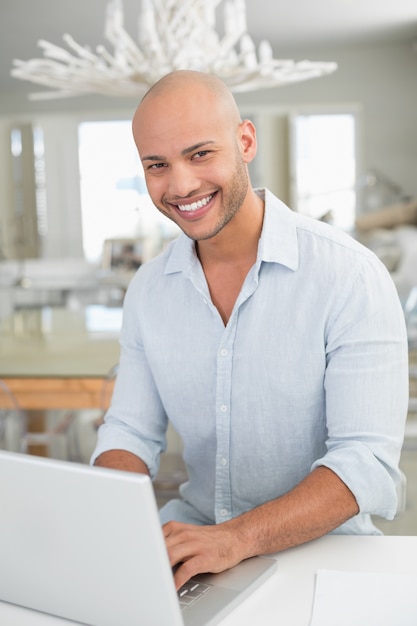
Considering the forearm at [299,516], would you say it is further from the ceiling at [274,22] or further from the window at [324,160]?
the window at [324,160]

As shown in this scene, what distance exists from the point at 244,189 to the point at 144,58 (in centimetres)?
205

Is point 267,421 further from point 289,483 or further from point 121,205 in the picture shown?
point 121,205

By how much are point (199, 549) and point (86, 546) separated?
0.25 metres

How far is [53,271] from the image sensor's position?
8086mm

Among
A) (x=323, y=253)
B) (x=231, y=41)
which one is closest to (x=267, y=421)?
(x=323, y=253)

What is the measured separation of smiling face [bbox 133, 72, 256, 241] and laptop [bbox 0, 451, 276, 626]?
1.98ft

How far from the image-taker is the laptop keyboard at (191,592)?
0.98 meters

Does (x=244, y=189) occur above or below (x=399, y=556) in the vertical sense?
above

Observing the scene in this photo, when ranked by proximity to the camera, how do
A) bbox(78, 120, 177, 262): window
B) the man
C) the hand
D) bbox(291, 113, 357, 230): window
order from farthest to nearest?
bbox(78, 120, 177, 262): window, bbox(291, 113, 357, 230): window, the man, the hand

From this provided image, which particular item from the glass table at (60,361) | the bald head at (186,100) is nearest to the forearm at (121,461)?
the bald head at (186,100)

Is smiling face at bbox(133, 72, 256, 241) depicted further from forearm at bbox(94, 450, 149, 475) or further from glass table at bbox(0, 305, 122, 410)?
glass table at bbox(0, 305, 122, 410)

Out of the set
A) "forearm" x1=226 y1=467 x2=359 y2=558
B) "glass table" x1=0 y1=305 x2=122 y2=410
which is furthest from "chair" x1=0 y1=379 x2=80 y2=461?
"forearm" x1=226 y1=467 x2=359 y2=558

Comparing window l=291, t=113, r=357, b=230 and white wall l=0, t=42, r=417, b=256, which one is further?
window l=291, t=113, r=357, b=230

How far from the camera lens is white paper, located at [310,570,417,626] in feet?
2.95
